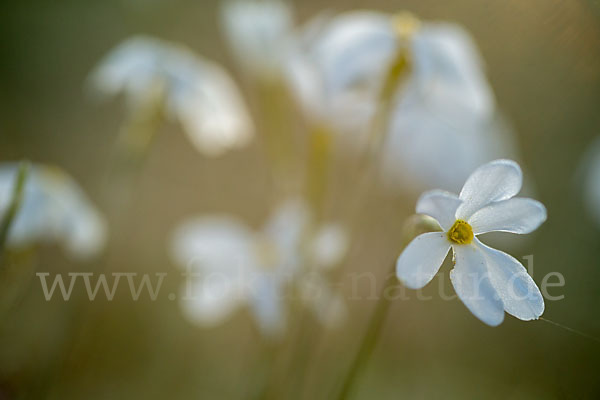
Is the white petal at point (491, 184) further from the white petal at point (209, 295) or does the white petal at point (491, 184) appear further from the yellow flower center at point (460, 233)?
the white petal at point (209, 295)

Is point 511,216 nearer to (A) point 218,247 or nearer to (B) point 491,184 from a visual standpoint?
(B) point 491,184

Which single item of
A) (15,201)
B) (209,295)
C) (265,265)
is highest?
(15,201)

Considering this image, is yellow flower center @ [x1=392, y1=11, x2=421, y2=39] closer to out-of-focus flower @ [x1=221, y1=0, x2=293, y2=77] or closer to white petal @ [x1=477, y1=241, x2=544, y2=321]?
out-of-focus flower @ [x1=221, y1=0, x2=293, y2=77]

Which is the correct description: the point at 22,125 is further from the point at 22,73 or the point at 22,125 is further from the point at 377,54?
the point at 377,54

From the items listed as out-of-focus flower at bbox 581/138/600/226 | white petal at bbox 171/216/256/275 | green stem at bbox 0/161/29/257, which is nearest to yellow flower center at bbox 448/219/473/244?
green stem at bbox 0/161/29/257

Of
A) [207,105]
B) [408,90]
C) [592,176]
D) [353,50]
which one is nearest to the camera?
[353,50]

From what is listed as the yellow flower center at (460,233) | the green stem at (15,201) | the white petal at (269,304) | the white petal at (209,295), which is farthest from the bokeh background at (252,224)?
the yellow flower center at (460,233)

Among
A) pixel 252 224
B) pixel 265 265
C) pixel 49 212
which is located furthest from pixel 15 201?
pixel 252 224
